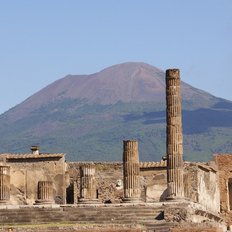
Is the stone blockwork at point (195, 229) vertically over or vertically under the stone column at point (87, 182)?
under

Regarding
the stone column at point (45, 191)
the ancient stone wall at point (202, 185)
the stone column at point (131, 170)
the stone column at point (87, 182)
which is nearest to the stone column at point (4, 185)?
the stone column at point (45, 191)

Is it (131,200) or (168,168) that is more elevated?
(168,168)

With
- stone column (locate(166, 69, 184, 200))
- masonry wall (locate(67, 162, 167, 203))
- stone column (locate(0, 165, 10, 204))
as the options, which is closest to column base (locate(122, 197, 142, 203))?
stone column (locate(166, 69, 184, 200))

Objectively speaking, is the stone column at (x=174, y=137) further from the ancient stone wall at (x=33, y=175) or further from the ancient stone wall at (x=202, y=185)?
the ancient stone wall at (x=33, y=175)

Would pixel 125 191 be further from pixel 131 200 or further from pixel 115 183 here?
pixel 115 183

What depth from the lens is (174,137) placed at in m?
53.4

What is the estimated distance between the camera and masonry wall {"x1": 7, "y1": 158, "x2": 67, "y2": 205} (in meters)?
60.9

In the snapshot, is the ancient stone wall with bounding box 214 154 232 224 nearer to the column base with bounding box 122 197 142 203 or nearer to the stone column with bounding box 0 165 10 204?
the column base with bounding box 122 197 142 203

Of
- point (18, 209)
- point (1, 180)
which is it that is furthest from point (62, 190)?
point (18, 209)

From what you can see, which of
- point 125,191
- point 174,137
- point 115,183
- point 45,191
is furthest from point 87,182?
point 115,183

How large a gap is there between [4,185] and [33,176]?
6.04 meters

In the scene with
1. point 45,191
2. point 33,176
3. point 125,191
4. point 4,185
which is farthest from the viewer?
point 33,176

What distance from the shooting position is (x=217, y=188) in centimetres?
6619

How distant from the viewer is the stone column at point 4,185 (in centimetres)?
5462
